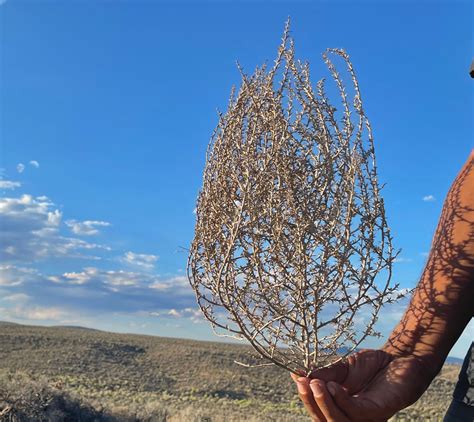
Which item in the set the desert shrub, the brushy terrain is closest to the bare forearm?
the desert shrub

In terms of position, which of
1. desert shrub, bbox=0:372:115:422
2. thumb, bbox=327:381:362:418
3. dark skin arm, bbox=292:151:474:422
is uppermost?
dark skin arm, bbox=292:151:474:422

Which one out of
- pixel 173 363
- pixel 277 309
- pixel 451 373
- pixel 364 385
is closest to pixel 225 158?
pixel 277 309

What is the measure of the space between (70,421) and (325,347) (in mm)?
10098

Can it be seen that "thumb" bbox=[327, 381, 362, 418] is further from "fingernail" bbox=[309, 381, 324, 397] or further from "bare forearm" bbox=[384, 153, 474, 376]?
"bare forearm" bbox=[384, 153, 474, 376]

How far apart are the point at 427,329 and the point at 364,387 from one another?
39 centimetres

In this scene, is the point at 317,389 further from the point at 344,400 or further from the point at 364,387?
the point at 364,387

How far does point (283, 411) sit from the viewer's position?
18906 mm

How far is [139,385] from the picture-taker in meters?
27.4

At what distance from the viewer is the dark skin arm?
7.77 ft

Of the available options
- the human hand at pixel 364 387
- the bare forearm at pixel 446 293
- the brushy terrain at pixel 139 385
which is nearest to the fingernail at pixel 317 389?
the human hand at pixel 364 387

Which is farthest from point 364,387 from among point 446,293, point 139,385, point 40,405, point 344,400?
point 139,385

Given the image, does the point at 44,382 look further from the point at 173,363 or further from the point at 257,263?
the point at 173,363

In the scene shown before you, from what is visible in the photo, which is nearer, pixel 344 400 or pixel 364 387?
pixel 344 400

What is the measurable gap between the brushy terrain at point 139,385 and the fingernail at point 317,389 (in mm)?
9251
